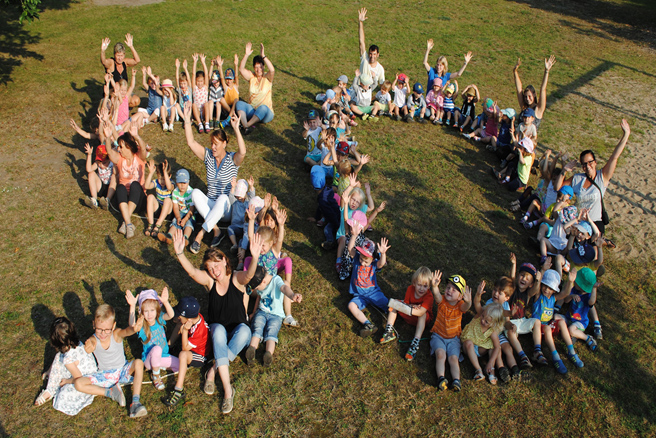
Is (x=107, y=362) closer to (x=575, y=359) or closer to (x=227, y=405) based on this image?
(x=227, y=405)

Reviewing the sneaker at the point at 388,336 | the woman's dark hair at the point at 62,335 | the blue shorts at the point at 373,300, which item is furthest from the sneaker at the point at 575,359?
the woman's dark hair at the point at 62,335

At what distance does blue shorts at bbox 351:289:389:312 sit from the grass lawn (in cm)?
27

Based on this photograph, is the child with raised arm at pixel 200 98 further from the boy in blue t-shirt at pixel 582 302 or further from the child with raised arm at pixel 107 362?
the boy in blue t-shirt at pixel 582 302

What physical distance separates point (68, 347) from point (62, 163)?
5875 millimetres

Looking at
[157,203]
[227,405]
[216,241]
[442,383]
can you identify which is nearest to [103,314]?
[227,405]

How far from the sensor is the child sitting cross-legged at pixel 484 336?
600cm

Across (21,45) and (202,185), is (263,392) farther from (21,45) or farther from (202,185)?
(21,45)

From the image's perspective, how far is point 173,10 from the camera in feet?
60.6

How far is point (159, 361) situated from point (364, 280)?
3109mm

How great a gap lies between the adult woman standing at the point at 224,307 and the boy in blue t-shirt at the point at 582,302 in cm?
480

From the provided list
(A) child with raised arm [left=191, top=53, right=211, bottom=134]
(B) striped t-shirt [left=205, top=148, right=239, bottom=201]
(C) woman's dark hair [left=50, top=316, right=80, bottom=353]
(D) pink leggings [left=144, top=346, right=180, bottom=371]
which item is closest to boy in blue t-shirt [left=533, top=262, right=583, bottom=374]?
(D) pink leggings [left=144, top=346, right=180, bottom=371]

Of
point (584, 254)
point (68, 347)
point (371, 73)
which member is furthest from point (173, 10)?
point (584, 254)

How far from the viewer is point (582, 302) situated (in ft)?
21.9

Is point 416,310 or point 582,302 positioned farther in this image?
point 582,302
